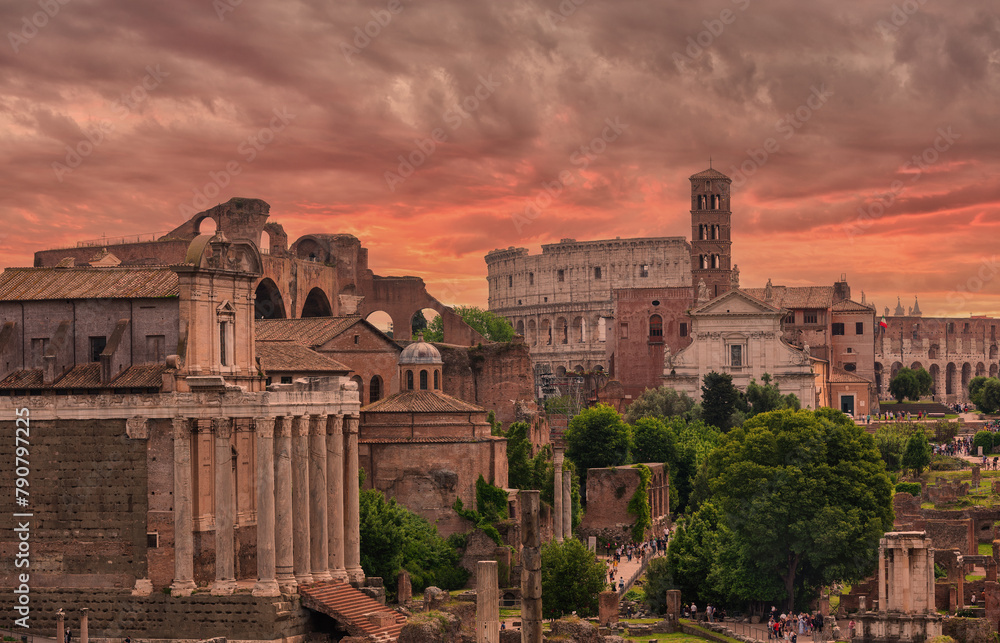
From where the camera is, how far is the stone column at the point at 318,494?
4006 centimetres

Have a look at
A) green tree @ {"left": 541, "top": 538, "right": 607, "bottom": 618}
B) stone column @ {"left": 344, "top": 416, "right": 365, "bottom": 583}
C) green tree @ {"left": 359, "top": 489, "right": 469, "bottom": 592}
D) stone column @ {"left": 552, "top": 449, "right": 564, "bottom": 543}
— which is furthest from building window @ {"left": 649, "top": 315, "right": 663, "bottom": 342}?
stone column @ {"left": 344, "top": 416, "right": 365, "bottom": 583}

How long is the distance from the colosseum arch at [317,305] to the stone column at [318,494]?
29.8 metres

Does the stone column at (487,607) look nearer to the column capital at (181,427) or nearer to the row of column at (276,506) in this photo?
the row of column at (276,506)

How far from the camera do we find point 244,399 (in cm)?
3847

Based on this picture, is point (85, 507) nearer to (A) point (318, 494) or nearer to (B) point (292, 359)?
(A) point (318, 494)

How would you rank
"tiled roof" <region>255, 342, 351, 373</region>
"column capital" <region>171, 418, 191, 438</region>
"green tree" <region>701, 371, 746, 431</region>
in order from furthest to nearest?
"green tree" <region>701, 371, 746, 431</region> → "tiled roof" <region>255, 342, 351, 373</region> → "column capital" <region>171, 418, 191, 438</region>

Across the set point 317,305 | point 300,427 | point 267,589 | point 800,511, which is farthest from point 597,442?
point 267,589

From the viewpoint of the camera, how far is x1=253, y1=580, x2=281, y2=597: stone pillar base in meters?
37.8

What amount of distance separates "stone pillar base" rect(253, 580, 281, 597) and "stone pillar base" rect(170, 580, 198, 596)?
1607mm

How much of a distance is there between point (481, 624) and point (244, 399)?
375 inches

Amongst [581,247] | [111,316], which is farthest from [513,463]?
[581,247]

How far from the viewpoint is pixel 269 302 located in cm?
6469

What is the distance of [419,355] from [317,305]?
15.7m

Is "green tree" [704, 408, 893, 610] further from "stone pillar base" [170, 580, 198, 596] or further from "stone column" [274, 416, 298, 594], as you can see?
"stone pillar base" [170, 580, 198, 596]
